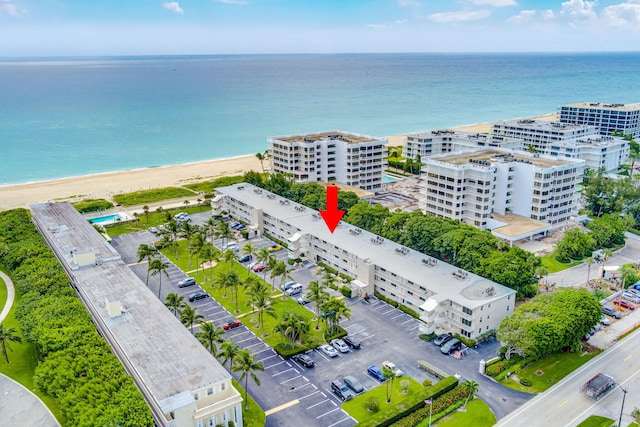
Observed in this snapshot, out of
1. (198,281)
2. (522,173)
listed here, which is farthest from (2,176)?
(522,173)

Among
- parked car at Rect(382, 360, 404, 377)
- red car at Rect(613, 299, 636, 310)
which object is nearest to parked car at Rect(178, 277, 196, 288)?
parked car at Rect(382, 360, 404, 377)

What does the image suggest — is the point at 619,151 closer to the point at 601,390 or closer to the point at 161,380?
the point at 601,390

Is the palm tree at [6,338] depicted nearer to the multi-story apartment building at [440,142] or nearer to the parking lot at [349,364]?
the parking lot at [349,364]

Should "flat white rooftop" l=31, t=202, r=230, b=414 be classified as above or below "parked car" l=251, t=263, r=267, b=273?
above

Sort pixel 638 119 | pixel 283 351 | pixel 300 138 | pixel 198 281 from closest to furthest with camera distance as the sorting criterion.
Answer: pixel 283 351 → pixel 198 281 → pixel 300 138 → pixel 638 119

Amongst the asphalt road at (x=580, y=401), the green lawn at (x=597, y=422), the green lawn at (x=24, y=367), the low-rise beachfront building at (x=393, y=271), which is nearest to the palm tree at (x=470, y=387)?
the asphalt road at (x=580, y=401)

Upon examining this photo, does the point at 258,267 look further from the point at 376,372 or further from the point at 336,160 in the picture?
the point at 336,160

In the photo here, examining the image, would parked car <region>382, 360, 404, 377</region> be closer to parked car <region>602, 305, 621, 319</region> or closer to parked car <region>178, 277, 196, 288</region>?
parked car <region>602, 305, 621, 319</region>
